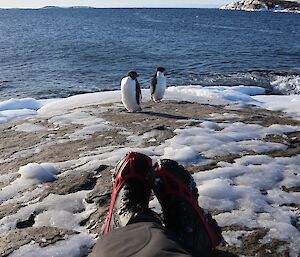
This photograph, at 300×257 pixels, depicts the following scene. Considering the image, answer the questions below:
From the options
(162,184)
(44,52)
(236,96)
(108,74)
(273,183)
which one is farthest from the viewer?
(44,52)

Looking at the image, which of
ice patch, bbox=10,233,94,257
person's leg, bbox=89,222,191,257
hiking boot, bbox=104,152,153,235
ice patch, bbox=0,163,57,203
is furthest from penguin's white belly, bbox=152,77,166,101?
person's leg, bbox=89,222,191,257

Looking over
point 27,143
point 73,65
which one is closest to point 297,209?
point 27,143

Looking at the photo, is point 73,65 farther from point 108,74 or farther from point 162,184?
point 162,184

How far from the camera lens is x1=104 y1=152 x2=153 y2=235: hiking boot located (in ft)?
8.18

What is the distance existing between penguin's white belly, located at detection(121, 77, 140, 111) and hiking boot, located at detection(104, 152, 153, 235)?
6.25 m

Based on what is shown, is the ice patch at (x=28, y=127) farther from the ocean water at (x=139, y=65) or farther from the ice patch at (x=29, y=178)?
the ocean water at (x=139, y=65)

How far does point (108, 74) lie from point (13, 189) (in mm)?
18886

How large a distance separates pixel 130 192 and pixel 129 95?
22.0 feet

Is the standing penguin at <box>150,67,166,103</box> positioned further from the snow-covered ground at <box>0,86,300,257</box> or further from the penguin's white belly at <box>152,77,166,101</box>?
the snow-covered ground at <box>0,86,300,257</box>

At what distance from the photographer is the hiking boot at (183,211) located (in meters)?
2.53

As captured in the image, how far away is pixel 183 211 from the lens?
2.65m

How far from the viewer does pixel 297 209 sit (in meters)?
3.47

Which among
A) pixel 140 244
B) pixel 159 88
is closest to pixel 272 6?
pixel 159 88

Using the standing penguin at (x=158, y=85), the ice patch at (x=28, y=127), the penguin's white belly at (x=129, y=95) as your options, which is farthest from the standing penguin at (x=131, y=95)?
the ice patch at (x=28, y=127)
